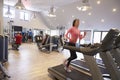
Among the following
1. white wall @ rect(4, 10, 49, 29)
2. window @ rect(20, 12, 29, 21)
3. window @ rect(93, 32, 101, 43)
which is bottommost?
window @ rect(93, 32, 101, 43)

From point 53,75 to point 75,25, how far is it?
1431 mm

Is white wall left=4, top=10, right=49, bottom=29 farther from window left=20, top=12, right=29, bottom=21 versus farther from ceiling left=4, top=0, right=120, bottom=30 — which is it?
ceiling left=4, top=0, right=120, bottom=30

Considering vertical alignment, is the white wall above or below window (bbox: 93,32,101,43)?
above

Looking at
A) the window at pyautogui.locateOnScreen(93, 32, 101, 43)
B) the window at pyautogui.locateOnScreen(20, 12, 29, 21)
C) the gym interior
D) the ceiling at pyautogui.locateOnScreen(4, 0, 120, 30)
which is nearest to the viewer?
the gym interior

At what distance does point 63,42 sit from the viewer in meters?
7.66

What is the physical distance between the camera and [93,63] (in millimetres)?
1625

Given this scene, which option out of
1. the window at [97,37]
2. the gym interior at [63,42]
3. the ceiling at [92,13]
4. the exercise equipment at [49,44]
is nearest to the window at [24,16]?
the gym interior at [63,42]

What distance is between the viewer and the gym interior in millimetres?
1714

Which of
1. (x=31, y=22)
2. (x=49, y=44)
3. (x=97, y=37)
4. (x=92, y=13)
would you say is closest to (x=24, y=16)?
(x=31, y=22)

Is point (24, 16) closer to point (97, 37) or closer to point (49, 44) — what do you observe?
point (49, 44)

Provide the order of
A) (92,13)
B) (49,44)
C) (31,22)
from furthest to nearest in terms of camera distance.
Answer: (31,22) < (92,13) < (49,44)

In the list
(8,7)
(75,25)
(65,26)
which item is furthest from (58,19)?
(75,25)

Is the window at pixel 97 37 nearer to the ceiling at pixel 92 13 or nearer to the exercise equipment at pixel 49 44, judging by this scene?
the ceiling at pixel 92 13

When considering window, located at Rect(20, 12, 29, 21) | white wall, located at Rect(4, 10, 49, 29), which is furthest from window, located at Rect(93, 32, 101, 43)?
window, located at Rect(20, 12, 29, 21)
